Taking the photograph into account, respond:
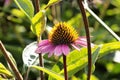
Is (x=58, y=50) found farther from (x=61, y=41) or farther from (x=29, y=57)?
(x=29, y=57)

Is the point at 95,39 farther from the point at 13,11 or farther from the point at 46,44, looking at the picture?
the point at 46,44

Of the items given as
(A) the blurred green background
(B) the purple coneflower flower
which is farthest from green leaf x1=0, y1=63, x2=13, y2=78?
(A) the blurred green background

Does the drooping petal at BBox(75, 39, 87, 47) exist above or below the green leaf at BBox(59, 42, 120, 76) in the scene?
above

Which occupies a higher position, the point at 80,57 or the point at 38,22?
the point at 38,22

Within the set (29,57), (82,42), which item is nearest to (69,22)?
(29,57)

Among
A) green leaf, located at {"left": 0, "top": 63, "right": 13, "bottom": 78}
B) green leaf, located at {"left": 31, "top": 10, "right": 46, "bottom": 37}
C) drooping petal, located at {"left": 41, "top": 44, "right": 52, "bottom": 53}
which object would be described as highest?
green leaf, located at {"left": 31, "top": 10, "right": 46, "bottom": 37}

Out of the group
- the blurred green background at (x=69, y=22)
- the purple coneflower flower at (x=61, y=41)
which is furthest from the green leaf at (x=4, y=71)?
the blurred green background at (x=69, y=22)

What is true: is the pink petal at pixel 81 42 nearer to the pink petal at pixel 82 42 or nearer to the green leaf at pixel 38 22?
the pink petal at pixel 82 42

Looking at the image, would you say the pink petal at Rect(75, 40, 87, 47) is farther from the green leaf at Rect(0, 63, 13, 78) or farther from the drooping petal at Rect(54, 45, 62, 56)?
the green leaf at Rect(0, 63, 13, 78)

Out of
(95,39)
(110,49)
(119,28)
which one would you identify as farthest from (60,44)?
(119,28)

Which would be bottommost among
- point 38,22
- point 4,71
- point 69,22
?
point 69,22

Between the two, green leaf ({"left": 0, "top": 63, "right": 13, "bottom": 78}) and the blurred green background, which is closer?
green leaf ({"left": 0, "top": 63, "right": 13, "bottom": 78})
